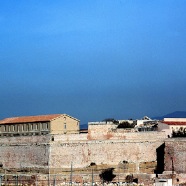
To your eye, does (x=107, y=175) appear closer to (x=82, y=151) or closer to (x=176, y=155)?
(x=82, y=151)

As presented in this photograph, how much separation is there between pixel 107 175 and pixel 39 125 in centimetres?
1123

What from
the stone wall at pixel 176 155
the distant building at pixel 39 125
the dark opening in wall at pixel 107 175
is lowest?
the dark opening in wall at pixel 107 175

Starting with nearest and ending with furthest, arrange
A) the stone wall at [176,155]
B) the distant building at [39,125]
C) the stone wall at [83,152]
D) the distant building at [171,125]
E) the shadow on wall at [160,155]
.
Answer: the stone wall at [176,155] < the shadow on wall at [160,155] < the stone wall at [83,152] < the distant building at [39,125] < the distant building at [171,125]

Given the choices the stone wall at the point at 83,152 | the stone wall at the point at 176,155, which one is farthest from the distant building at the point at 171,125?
the stone wall at the point at 176,155

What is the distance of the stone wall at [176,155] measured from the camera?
168 feet

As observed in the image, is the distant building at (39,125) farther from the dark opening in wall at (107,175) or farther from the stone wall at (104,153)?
the dark opening in wall at (107,175)

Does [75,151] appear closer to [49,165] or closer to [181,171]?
[49,165]

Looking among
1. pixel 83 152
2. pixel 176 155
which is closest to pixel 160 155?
pixel 176 155

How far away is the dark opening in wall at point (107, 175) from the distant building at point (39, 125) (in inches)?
349

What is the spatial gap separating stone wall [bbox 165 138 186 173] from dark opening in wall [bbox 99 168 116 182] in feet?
16.5

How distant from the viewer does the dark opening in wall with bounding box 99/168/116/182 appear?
159 feet

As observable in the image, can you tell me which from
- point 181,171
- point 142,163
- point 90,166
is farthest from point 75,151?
point 181,171

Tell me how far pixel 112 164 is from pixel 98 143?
90.2 inches

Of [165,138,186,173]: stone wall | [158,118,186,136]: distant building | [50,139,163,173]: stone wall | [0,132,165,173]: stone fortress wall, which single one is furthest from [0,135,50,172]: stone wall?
[158,118,186,136]: distant building
